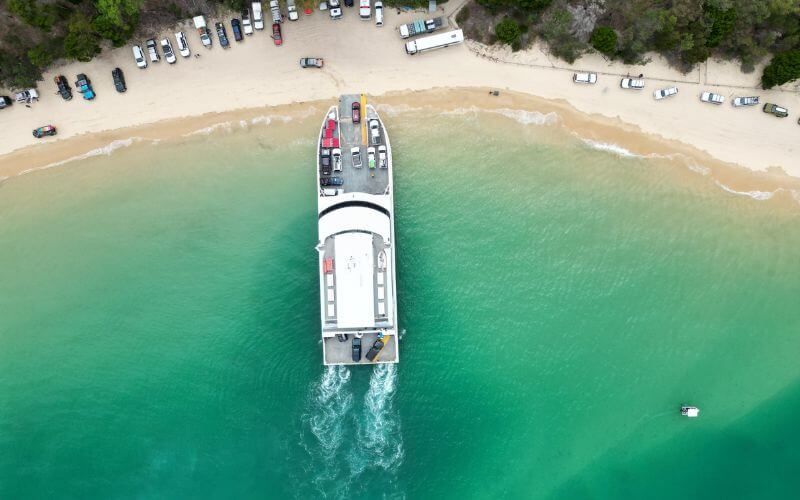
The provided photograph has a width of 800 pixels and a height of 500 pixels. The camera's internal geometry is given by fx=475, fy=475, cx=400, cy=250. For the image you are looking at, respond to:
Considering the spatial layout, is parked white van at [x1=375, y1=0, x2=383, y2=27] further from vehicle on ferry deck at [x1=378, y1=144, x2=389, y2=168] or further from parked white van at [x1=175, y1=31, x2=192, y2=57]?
parked white van at [x1=175, y1=31, x2=192, y2=57]

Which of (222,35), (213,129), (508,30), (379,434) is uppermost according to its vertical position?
(222,35)

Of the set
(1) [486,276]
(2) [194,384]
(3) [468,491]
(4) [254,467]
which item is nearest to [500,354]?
(1) [486,276]

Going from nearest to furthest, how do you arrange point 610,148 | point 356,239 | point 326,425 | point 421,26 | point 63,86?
point 356,239, point 421,26, point 63,86, point 326,425, point 610,148

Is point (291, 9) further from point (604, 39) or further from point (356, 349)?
point (356, 349)

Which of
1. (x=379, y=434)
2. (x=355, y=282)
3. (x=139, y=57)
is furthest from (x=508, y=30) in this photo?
(x=379, y=434)

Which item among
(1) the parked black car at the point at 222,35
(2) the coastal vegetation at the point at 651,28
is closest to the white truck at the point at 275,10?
(1) the parked black car at the point at 222,35

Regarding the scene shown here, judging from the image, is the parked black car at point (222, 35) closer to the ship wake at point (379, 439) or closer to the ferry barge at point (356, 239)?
the ferry barge at point (356, 239)

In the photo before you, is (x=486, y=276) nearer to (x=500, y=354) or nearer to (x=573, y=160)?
(x=500, y=354)
